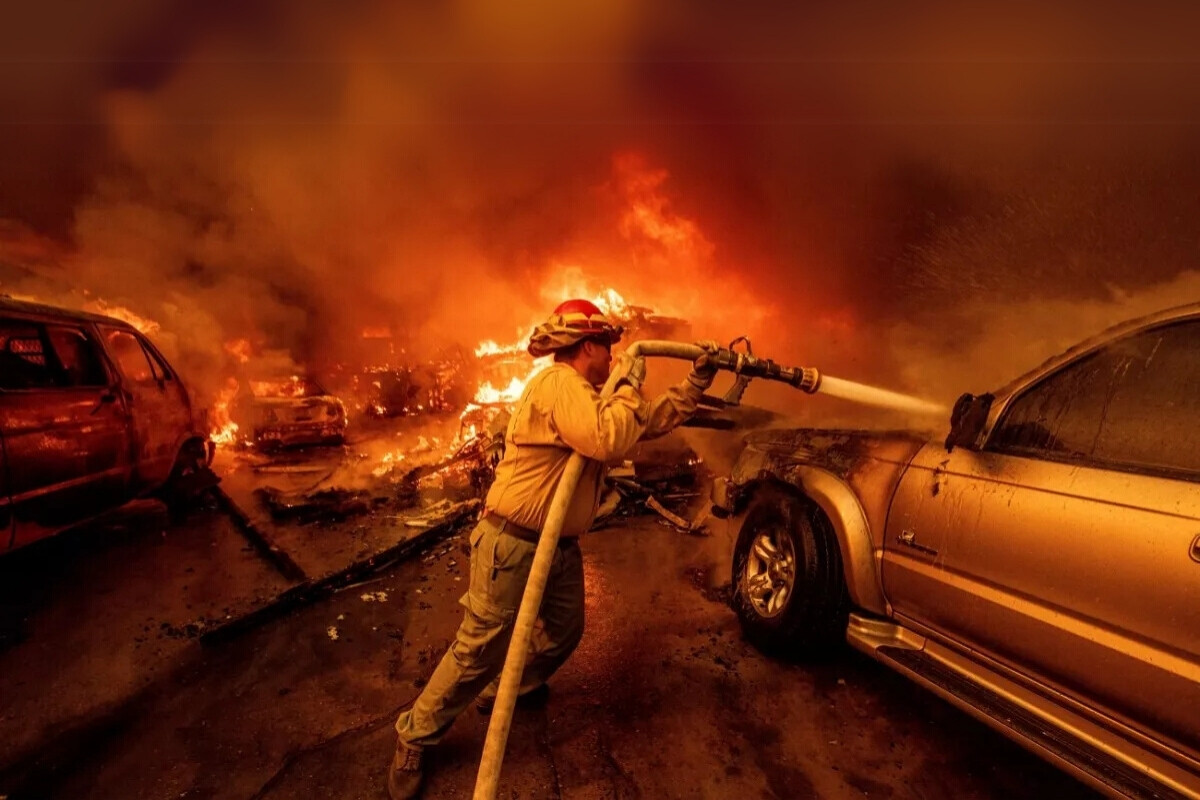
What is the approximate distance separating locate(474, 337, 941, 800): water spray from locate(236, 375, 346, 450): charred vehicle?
9.37 metres

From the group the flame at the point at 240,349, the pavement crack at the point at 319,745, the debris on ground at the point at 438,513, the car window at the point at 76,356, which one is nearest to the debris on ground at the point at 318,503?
the debris on ground at the point at 438,513

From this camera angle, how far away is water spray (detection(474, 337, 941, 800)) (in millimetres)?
2160

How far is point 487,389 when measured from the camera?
647 inches

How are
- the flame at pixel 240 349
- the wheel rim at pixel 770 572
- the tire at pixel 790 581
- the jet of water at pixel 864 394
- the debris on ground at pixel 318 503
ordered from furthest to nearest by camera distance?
1. the flame at pixel 240 349
2. the debris on ground at pixel 318 503
3. the wheel rim at pixel 770 572
4. the tire at pixel 790 581
5. the jet of water at pixel 864 394

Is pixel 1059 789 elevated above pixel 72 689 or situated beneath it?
elevated above

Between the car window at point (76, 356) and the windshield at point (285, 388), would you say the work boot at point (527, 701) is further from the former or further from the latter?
the windshield at point (285, 388)

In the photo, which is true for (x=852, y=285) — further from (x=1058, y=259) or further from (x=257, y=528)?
(x=257, y=528)

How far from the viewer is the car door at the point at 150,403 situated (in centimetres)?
551

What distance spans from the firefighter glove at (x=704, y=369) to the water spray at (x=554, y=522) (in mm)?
16

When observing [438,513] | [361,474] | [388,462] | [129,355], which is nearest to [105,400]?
[129,355]

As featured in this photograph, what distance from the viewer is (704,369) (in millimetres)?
2588

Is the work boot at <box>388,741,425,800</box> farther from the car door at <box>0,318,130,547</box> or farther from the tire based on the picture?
the car door at <box>0,318,130,547</box>

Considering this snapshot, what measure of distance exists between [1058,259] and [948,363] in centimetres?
288

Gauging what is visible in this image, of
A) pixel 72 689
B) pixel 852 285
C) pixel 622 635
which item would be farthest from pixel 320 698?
pixel 852 285
